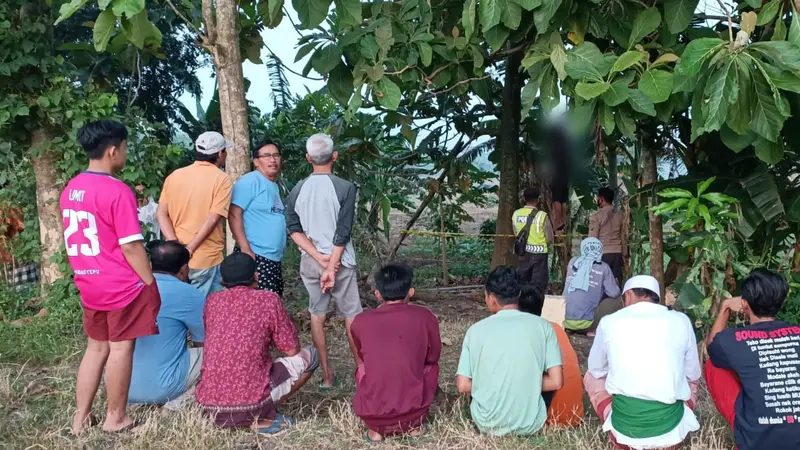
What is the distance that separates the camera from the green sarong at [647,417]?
10.3 feet

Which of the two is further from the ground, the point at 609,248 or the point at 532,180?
the point at 532,180

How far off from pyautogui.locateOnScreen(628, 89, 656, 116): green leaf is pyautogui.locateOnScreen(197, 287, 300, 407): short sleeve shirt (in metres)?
2.09

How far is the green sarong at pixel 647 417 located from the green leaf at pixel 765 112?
1.30 meters

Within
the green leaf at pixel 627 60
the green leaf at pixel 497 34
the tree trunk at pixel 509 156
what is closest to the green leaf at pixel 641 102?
the green leaf at pixel 627 60

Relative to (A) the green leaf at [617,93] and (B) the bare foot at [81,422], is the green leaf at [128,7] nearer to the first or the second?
(B) the bare foot at [81,422]

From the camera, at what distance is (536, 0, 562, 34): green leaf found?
3.72m

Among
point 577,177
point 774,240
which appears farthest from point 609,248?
point 774,240

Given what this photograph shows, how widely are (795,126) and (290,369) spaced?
10.5 feet

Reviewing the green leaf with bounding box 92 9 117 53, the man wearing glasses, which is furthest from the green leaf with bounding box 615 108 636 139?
the green leaf with bounding box 92 9 117 53

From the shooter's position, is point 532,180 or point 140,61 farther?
point 532,180

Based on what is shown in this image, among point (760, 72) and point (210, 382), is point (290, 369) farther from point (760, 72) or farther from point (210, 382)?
point (760, 72)

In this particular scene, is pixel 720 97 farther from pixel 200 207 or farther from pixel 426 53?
pixel 200 207

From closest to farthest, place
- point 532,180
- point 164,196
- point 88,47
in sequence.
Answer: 1. point 164,196
2. point 88,47
3. point 532,180

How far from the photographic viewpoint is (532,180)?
27.2ft
